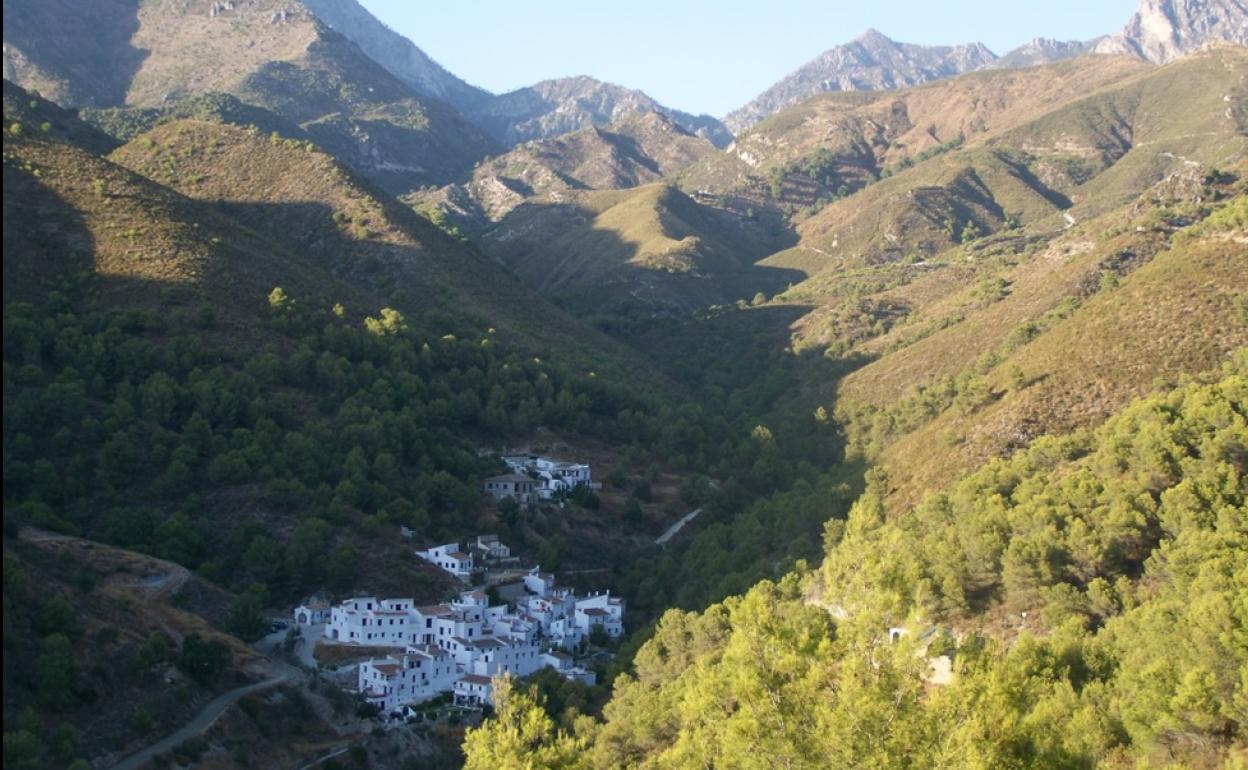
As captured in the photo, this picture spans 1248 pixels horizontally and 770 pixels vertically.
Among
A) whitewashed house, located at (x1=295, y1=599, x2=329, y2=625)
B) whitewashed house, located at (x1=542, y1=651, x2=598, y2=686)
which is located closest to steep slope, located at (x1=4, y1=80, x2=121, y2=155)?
whitewashed house, located at (x1=295, y1=599, x2=329, y2=625)

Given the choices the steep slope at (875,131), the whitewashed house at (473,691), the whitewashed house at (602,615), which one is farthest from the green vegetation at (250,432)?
the steep slope at (875,131)

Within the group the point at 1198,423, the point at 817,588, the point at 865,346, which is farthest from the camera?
the point at 865,346

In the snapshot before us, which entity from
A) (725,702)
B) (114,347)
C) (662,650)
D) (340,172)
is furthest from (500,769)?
(340,172)

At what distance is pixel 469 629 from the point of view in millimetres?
44219

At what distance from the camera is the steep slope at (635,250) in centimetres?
11262

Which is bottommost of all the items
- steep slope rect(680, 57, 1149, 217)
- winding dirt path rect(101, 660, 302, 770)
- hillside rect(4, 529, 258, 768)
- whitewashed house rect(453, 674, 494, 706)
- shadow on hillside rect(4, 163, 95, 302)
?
whitewashed house rect(453, 674, 494, 706)

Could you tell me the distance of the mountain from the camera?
165625 millimetres

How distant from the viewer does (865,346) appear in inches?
3282

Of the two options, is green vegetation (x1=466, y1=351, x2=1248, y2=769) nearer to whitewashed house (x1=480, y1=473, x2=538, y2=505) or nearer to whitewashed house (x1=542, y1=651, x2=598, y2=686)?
whitewashed house (x1=542, y1=651, x2=598, y2=686)

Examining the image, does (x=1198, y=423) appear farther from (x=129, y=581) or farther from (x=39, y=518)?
(x=39, y=518)

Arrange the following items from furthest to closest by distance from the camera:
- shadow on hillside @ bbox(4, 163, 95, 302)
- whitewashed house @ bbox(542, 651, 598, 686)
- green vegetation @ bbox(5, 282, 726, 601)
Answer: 1. shadow on hillside @ bbox(4, 163, 95, 302)
2. green vegetation @ bbox(5, 282, 726, 601)
3. whitewashed house @ bbox(542, 651, 598, 686)

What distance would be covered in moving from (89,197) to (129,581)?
113 ft

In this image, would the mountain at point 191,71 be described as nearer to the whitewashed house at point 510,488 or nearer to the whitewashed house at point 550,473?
the whitewashed house at point 550,473

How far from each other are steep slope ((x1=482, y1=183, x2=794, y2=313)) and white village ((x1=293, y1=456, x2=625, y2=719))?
2246 inches
